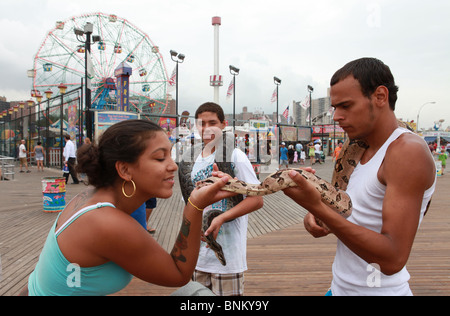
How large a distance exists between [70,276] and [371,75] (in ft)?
6.25

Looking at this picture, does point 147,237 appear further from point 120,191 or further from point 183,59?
point 183,59

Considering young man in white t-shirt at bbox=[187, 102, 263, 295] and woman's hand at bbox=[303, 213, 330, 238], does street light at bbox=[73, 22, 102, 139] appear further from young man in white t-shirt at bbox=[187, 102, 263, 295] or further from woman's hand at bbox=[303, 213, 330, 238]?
woman's hand at bbox=[303, 213, 330, 238]

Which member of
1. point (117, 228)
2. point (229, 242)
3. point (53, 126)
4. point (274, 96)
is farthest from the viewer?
point (274, 96)

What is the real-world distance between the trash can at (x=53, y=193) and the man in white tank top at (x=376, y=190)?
347 inches

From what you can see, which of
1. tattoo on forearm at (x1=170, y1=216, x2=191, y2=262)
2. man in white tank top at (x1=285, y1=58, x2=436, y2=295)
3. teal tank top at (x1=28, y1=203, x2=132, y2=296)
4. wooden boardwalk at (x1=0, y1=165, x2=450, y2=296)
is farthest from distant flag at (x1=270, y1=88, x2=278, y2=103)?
teal tank top at (x1=28, y1=203, x2=132, y2=296)

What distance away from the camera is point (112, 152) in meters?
1.80

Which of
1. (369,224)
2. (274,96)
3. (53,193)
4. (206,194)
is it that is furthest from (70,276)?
(274,96)

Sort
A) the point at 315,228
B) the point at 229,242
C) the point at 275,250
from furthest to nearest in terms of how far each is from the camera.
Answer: the point at 275,250 < the point at 229,242 < the point at 315,228

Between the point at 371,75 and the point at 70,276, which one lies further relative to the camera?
the point at 371,75

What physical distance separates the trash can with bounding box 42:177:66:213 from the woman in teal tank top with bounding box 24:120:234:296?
26.4 ft

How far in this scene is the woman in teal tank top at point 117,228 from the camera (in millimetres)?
1547

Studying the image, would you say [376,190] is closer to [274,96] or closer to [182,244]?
[182,244]
